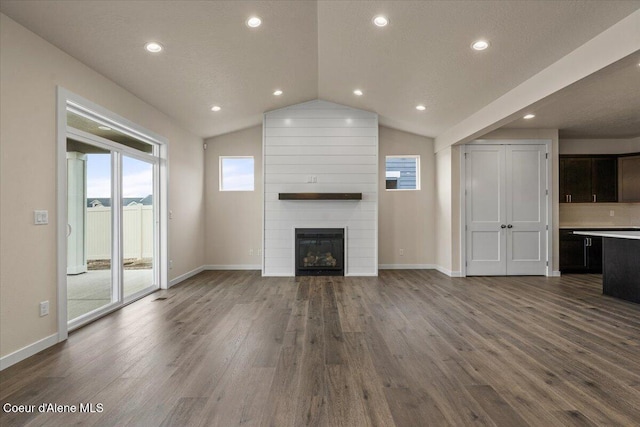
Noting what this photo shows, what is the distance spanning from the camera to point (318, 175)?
6309mm

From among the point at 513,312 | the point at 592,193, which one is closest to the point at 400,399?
the point at 513,312

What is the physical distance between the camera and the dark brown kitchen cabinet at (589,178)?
21.5ft

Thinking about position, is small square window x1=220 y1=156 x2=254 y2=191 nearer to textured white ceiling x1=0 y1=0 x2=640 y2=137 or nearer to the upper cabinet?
textured white ceiling x1=0 y1=0 x2=640 y2=137

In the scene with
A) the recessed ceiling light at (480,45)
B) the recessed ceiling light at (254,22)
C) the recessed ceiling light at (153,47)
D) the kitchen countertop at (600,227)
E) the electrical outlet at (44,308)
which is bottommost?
the electrical outlet at (44,308)

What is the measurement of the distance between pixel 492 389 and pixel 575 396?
19.3 inches

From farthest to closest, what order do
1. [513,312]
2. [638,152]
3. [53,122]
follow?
[638,152] < [513,312] < [53,122]

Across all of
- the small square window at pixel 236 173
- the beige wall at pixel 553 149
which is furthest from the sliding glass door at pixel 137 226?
the beige wall at pixel 553 149

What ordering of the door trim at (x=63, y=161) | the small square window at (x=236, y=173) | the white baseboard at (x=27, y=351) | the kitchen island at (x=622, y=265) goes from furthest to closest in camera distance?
the small square window at (x=236, y=173), the kitchen island at (x=622, y=265), the door trim at (x=63, y=161), the white baseboard at (x=27, y=351)

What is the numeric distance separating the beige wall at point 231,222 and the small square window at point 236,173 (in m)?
0.11

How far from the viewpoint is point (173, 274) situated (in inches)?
220

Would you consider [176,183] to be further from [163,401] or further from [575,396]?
[575,396]

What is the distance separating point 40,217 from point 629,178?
917 centimetres

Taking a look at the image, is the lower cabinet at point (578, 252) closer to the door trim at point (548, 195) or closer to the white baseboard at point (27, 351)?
the door trim at point (548, 195)

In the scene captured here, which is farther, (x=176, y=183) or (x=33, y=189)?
(x=176, y=183)
